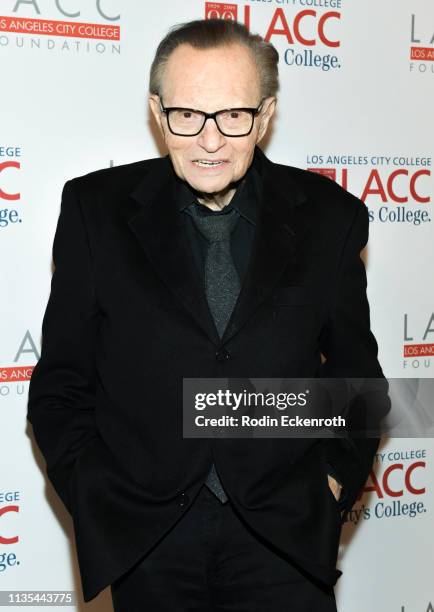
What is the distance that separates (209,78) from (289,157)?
0.99m

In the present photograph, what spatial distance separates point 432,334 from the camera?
9.51 ft

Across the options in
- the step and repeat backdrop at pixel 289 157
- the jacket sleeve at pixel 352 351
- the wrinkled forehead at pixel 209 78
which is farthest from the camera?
the step and repeat backdrop at pixel 289 157

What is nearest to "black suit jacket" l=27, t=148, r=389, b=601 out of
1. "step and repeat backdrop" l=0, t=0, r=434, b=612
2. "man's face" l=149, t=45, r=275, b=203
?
"man's face" l=149, t=45, r=275, b=203

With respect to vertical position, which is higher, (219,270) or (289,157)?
(289,157)

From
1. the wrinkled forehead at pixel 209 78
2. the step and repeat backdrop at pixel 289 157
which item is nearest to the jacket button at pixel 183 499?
the wrinkled forehead at pixel 209 78

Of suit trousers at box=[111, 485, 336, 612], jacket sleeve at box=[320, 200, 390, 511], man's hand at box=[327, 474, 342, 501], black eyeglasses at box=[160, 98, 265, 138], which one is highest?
black eyeglasses at box=[160, 98, 265, 138]

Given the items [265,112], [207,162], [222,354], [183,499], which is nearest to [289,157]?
[265,112]

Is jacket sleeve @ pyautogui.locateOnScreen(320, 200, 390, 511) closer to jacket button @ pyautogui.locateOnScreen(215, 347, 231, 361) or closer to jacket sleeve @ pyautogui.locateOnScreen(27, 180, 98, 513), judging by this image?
jacket button @ pyautogui.locateOnScreen(215, 347, 231, 361)

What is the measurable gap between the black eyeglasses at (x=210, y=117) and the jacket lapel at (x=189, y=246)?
174 millimetres

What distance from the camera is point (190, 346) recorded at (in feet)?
5.66

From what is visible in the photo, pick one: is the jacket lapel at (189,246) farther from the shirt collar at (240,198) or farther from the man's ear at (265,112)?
the man's ear at (265,112)

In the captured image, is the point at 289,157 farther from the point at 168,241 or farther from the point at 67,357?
the point at 67,357

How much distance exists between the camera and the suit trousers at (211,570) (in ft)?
5.75

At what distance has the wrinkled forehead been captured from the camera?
5.57 feet
